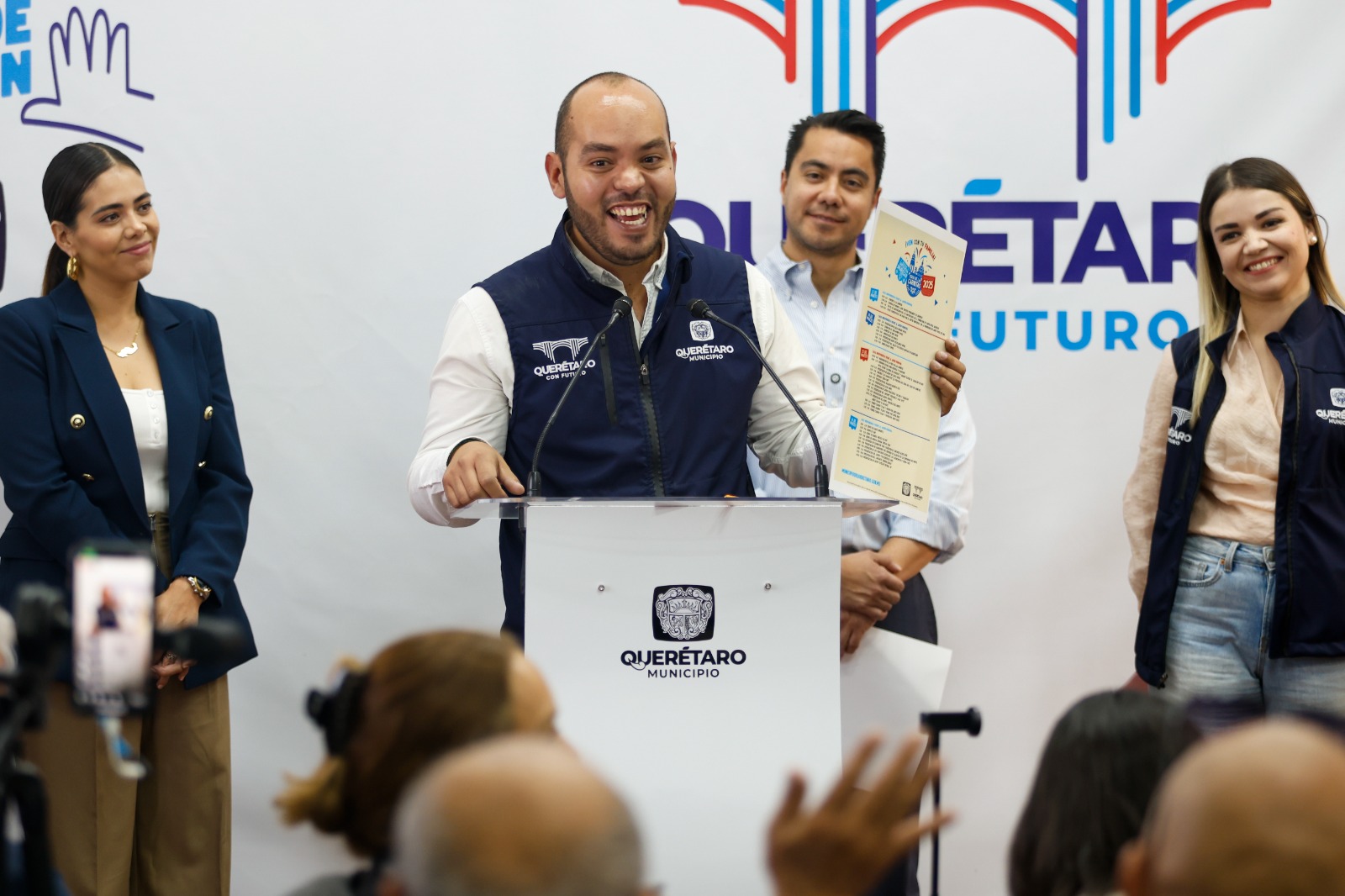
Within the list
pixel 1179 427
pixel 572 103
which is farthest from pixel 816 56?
pixel 1179 427

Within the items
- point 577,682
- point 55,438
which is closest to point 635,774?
point 577,682

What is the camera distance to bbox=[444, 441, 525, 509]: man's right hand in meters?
2.06

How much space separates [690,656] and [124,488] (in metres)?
1.44

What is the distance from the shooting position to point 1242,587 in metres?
2.91

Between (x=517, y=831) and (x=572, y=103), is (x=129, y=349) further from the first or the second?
(x=517, y=831)

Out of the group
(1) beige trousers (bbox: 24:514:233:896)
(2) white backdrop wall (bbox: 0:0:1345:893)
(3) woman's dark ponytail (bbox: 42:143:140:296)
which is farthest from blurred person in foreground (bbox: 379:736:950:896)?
(2) white backdrop wall (bbox: 0:0:1345:893)

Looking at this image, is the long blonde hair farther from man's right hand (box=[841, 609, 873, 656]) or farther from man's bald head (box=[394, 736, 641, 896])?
man's bald head (box=[394, 736, 641, 896])

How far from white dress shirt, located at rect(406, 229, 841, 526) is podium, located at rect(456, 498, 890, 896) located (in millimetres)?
562

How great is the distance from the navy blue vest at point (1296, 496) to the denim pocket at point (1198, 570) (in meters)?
0.02

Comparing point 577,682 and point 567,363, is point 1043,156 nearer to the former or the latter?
point 567,363

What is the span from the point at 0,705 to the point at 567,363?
4.84 ft

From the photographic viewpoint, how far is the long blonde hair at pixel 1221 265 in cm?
303

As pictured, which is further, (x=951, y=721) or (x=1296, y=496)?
(x=1296, y=496)

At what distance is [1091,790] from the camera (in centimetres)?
144
